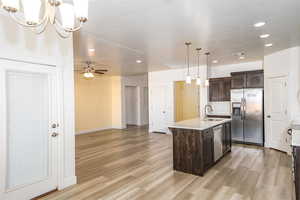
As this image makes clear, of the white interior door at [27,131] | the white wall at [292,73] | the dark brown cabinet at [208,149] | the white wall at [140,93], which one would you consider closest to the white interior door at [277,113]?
the white wall at [292,73]

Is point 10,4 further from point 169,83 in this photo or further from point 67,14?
point 169,83

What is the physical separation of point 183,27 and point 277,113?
12.7ft

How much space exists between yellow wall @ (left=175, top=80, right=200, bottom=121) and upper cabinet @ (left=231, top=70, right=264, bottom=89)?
7.45 feet

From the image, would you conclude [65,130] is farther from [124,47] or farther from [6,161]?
A: [124,47]

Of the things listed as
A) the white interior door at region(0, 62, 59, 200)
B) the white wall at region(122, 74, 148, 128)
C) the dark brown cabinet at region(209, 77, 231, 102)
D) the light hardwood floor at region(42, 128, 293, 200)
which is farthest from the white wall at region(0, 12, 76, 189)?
the white wall at region(122, 74, 148, 128)

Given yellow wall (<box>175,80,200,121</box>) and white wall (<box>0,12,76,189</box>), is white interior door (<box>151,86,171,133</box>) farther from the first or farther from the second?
white wall (<box>0,12,76,189</box>)

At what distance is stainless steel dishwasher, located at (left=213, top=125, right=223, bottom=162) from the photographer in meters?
3.98

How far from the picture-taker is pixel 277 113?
5.07 metres

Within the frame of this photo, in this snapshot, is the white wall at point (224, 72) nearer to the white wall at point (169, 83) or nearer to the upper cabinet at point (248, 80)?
the white wall at point (169, 83)

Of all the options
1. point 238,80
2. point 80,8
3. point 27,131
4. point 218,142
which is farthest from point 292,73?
point 27,131

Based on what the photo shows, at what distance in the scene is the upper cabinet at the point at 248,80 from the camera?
548cm

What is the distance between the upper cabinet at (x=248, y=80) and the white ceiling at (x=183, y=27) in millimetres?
764

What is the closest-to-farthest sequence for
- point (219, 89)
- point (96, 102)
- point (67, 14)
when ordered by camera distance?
1. point (67, 14)
2. point (219, 89)
3. point (96, 102)

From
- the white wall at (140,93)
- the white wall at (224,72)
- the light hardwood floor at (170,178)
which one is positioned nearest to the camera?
the light hardwood floor at (170,178)
